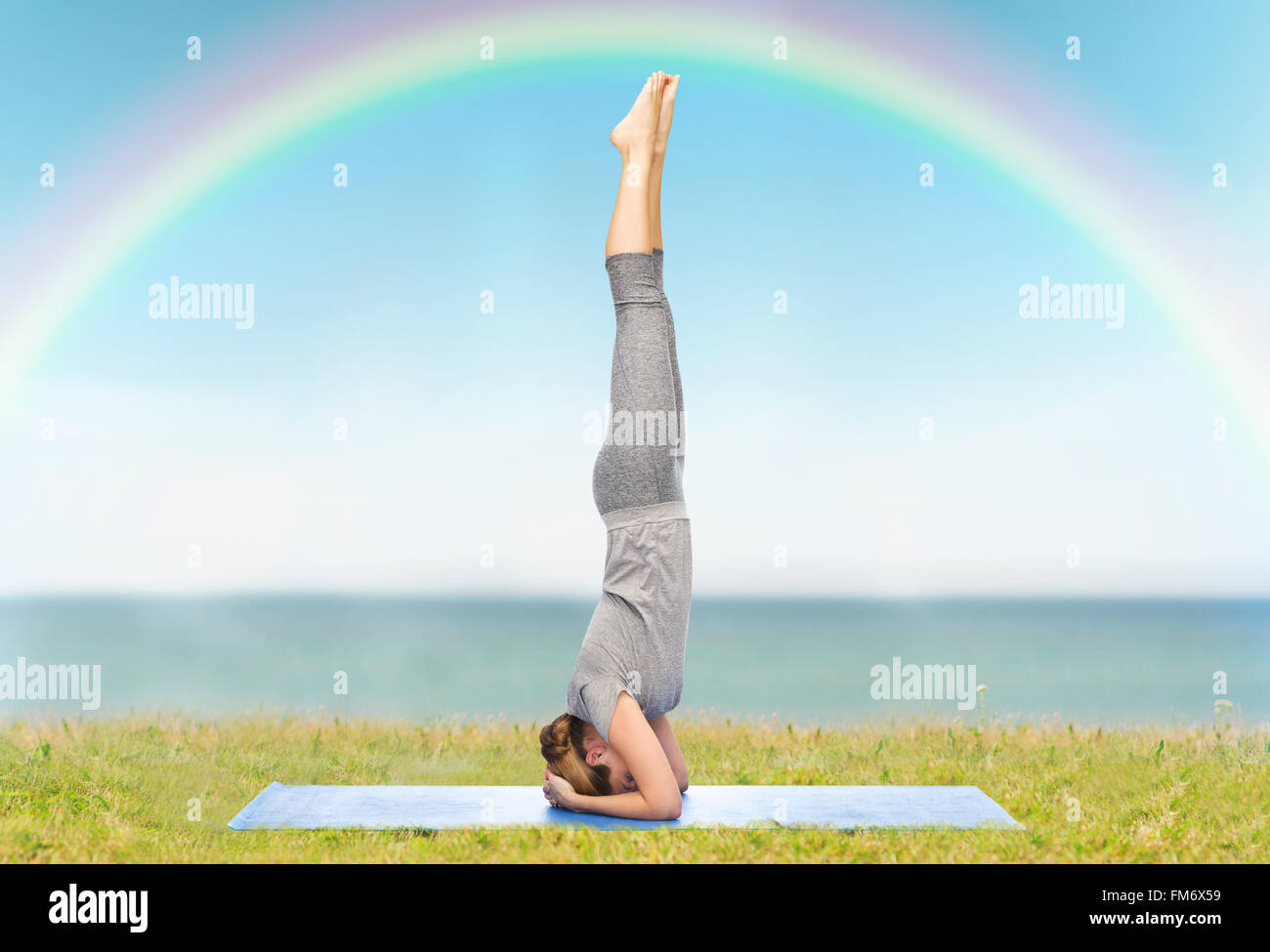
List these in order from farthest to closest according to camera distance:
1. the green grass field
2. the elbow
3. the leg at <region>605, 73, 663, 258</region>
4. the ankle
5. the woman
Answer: the ankle < the leg at <region>605, 73, 663, 258</region> < the woman < the elbow < the green grass field

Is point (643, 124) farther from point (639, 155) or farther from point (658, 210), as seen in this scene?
point (658, 210)

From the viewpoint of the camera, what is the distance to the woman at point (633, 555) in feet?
12.9

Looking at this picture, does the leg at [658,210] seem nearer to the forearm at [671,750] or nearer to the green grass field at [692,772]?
the forearm at [671,750]

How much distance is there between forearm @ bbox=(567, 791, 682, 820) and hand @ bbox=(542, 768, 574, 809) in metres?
0.02

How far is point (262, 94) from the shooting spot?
6305 mm

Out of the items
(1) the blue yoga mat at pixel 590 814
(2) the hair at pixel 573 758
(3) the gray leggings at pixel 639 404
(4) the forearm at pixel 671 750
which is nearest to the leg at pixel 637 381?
(3) the gray leggings at pixel 639 404

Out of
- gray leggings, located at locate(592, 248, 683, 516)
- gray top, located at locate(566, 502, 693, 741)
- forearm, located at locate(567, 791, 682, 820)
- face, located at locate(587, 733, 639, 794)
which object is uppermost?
gray leggings, located at locate(592, 248, 683, 516)

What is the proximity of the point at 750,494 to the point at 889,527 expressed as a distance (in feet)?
5.59

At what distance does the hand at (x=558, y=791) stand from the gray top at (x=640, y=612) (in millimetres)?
267

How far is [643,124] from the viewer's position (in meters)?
4.24

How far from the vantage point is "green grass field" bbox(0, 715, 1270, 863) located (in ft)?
11.8

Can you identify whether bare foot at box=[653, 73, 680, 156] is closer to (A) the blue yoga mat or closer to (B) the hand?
(B) the hand

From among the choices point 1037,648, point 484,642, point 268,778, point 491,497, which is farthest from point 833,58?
point 1037,648

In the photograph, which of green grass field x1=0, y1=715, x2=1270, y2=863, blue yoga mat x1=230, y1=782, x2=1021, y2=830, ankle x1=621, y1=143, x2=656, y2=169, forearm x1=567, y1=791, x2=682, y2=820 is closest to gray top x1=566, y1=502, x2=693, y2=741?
forearm x1=567, y1=791, x2=682, y2=820
